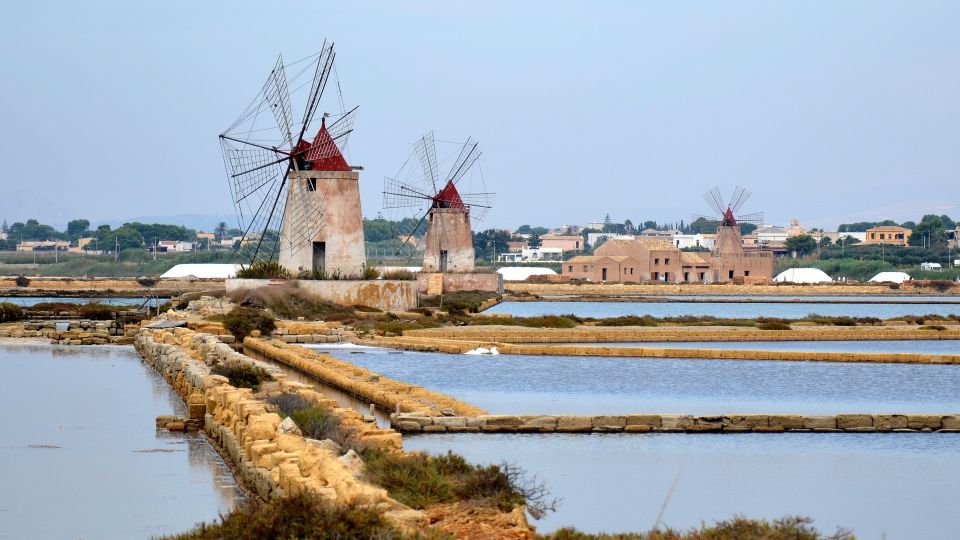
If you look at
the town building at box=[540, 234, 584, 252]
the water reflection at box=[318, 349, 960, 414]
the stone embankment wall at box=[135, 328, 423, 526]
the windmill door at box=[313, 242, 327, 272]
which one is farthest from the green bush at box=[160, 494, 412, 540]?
the town building at box=[540, 234, 584, 252]

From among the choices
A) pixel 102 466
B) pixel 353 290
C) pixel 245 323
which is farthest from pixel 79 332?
pixel 102 466

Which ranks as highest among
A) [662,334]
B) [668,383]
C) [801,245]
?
[801,245]

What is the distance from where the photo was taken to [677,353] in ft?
81.7

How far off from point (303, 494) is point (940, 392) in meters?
13.8

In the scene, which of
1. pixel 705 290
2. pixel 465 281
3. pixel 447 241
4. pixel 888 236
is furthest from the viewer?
pixel 888 236

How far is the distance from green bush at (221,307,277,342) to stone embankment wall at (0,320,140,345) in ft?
7.05

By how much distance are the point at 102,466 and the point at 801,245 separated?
120278 mm

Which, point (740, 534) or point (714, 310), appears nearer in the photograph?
point (740, 534)

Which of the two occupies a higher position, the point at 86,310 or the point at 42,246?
the point at 42,246

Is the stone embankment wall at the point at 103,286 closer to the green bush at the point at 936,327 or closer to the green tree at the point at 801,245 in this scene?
the green bush at the point at 936,327

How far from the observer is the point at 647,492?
10617mm

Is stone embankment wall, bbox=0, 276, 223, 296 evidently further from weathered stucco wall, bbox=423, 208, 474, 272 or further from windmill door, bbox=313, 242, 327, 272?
windmill door, bbox=313, 242, 327, 272

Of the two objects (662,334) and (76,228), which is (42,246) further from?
(662,334)

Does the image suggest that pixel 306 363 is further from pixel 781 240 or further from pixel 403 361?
pixel 781 240
